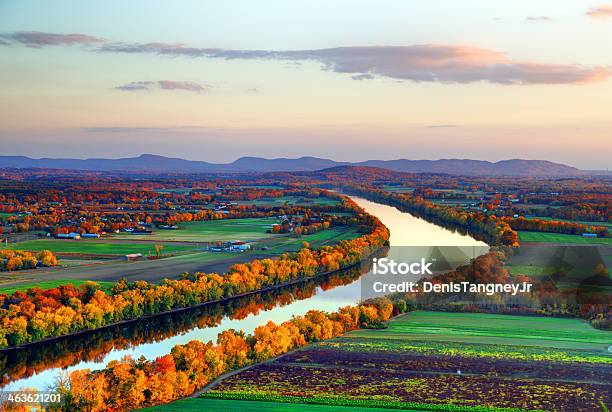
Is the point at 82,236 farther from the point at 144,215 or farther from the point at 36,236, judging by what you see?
the point at 144,215

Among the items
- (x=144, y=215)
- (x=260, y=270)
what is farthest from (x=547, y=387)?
(x=144, y=215)

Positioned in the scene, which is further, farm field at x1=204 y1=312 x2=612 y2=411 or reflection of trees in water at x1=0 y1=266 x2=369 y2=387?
reflection of trees in water at x1=0 y1=266 x2=369 y2=387

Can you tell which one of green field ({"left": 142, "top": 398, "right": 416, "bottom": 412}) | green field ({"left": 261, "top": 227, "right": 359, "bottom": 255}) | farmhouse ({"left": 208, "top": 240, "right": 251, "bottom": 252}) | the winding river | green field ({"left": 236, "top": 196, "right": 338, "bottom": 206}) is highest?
green field ({"left": 142, "top": 398, "right": 416, "bottom": 412})

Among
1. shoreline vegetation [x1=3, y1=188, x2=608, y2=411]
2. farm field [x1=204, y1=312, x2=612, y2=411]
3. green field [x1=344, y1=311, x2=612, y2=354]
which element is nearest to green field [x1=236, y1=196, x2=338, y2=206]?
shoreline vegetation [x1=3, y1=188, x2=608, y2=411]

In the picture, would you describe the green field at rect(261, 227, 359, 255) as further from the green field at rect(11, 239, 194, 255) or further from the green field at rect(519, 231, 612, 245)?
the green field at rect(519, 231, 612, 245)

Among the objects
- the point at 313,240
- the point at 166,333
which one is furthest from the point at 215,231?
the point at 166,333

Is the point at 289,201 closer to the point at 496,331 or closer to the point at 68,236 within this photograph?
the point at 68,236
